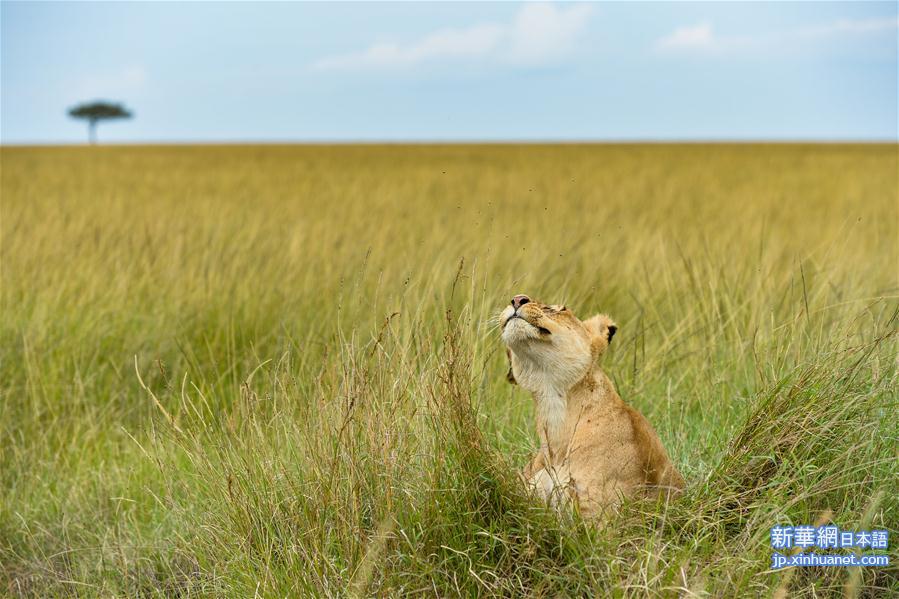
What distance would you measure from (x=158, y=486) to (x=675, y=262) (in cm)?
425

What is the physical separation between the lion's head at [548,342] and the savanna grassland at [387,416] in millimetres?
199

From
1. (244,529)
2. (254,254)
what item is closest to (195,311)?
(254,254)

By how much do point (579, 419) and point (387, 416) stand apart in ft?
2.04

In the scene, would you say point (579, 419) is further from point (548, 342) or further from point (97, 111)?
point (97, 111)

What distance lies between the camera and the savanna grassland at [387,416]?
2574mm

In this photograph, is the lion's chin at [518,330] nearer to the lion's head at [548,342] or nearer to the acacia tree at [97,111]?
the lion's head at [548,342]

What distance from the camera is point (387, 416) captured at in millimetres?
2752

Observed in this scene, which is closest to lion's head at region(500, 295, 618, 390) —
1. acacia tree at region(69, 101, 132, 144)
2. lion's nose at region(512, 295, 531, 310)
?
lion's nose at region(512, 295, 531, 310)

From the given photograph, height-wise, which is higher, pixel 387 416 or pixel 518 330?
pixel 518 330

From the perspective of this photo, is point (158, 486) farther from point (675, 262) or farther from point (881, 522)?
point (675, 262)

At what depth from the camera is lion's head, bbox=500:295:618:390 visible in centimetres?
231

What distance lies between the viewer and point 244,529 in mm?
2842

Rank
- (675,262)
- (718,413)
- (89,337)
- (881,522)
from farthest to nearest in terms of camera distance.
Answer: (675,262) < (89,337) < (718,413) < (881,522)

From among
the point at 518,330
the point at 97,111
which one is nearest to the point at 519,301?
the point at 518,330
